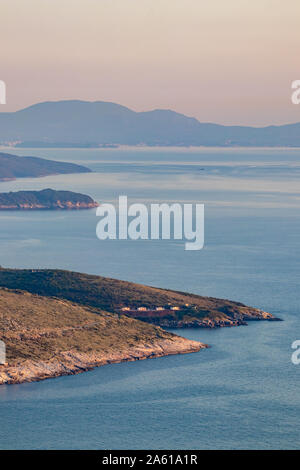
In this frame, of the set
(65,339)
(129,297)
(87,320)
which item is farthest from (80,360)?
(129,297)

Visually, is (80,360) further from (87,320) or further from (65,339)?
(87,320)

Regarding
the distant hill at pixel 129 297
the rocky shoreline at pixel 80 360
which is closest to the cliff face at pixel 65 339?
the rocky shoreline at pixel 80 360

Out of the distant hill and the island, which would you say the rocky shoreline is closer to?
the island

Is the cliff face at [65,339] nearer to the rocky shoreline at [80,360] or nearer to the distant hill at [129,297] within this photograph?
the rocky shoreline at [80,360]

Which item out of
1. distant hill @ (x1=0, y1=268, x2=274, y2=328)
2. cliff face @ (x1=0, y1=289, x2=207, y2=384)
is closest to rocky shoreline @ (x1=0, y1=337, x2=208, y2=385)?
cliff face @ (x1=0, y1=289, x2=207, y2=384)
